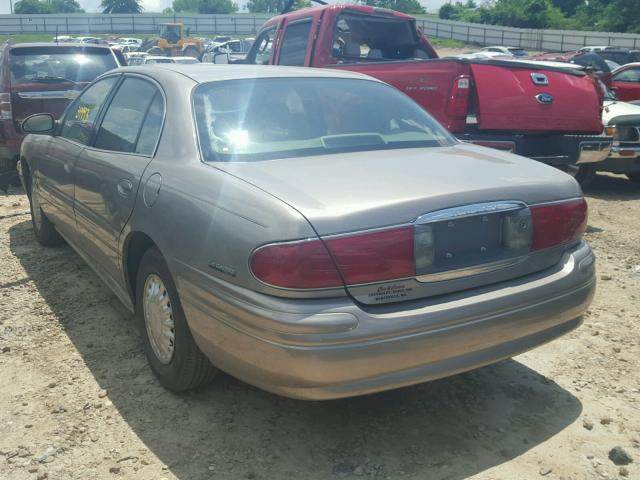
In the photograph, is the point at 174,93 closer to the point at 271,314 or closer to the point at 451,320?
the point at 271,314

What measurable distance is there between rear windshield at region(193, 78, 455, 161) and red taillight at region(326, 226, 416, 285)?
2.74ft

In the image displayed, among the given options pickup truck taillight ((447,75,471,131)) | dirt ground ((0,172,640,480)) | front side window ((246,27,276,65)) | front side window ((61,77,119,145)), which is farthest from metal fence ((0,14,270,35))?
dirt ground ((0,172,640,480))

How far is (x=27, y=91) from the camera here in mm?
8500

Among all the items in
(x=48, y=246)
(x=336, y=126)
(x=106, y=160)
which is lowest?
(x=48, y=246)

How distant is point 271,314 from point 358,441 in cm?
86

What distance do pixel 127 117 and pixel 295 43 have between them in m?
4.84

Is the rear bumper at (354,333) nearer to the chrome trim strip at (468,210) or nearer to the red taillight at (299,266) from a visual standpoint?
the red taillight at (299,266)

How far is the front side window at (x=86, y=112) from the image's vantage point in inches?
176

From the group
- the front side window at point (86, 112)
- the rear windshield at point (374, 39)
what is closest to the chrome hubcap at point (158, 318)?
the front side window at point (86, 112)

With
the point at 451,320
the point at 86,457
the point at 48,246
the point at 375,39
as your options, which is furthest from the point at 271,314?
the point at 375,39

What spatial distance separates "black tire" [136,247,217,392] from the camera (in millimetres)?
3133

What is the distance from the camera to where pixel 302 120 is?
11.5ft

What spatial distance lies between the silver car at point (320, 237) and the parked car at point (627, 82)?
10367 millimetres

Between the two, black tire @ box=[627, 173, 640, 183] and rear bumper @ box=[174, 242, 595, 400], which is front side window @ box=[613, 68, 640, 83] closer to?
black tire @ box=[627, 173, 640, 183]
